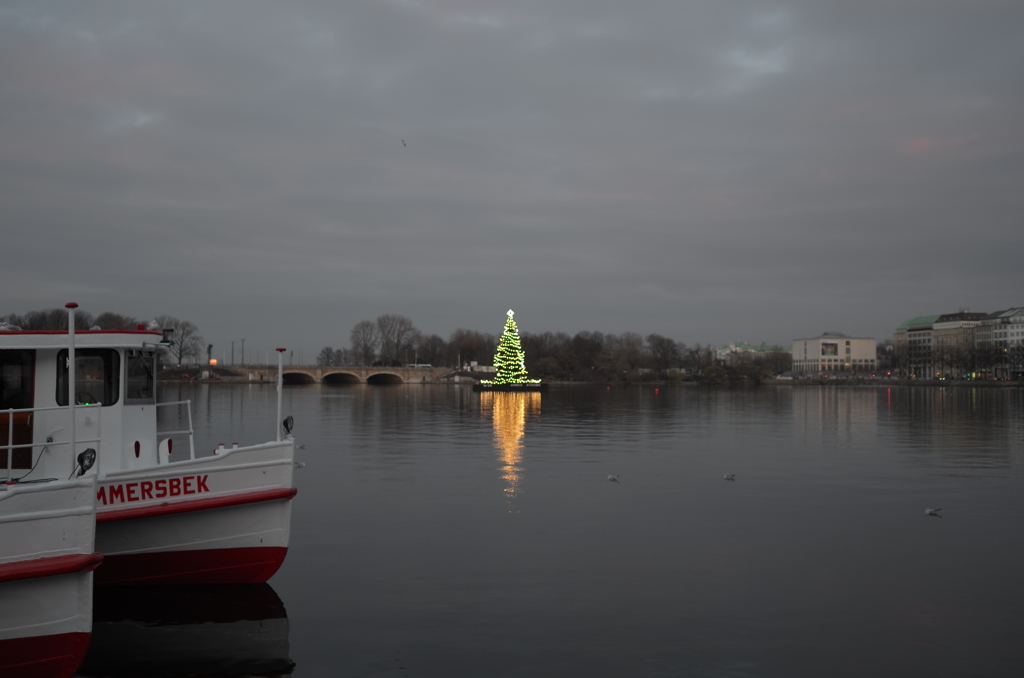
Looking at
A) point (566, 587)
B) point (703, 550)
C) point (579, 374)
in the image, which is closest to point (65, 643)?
point (566, 587)

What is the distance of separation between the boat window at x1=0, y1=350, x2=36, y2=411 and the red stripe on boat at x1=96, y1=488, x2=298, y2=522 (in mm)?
2017

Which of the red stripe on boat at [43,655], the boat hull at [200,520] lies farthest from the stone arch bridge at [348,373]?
the red stripe on boat at [43,655]

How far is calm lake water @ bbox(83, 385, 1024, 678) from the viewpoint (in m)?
9.30

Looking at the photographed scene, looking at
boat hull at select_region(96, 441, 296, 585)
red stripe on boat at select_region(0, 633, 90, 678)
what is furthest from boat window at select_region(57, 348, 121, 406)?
red stripe on boat at select_region(0, 633, 90, 678)

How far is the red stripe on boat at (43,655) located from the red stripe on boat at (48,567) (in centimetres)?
72

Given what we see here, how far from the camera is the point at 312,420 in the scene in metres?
46.5

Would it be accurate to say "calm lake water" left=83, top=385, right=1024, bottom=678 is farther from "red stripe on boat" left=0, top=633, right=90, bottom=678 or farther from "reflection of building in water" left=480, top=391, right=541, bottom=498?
"red stripe on boat" left=0, top=633, right=90, bottom=678

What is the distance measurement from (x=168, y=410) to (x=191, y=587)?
43.2 metres

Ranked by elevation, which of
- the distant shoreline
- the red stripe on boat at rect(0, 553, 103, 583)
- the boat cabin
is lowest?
the distant shoreline

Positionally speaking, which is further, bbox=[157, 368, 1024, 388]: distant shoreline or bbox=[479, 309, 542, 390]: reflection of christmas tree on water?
bbox=[157, 368, 1024, 388]: distant shoreline

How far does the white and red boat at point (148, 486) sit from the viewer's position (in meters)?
10.9

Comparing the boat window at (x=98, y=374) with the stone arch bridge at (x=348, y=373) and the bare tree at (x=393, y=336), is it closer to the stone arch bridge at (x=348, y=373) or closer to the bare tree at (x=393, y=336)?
the stone arch bridge at (x=348, y=373)

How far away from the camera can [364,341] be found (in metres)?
179

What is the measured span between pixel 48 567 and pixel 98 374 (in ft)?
14.5
